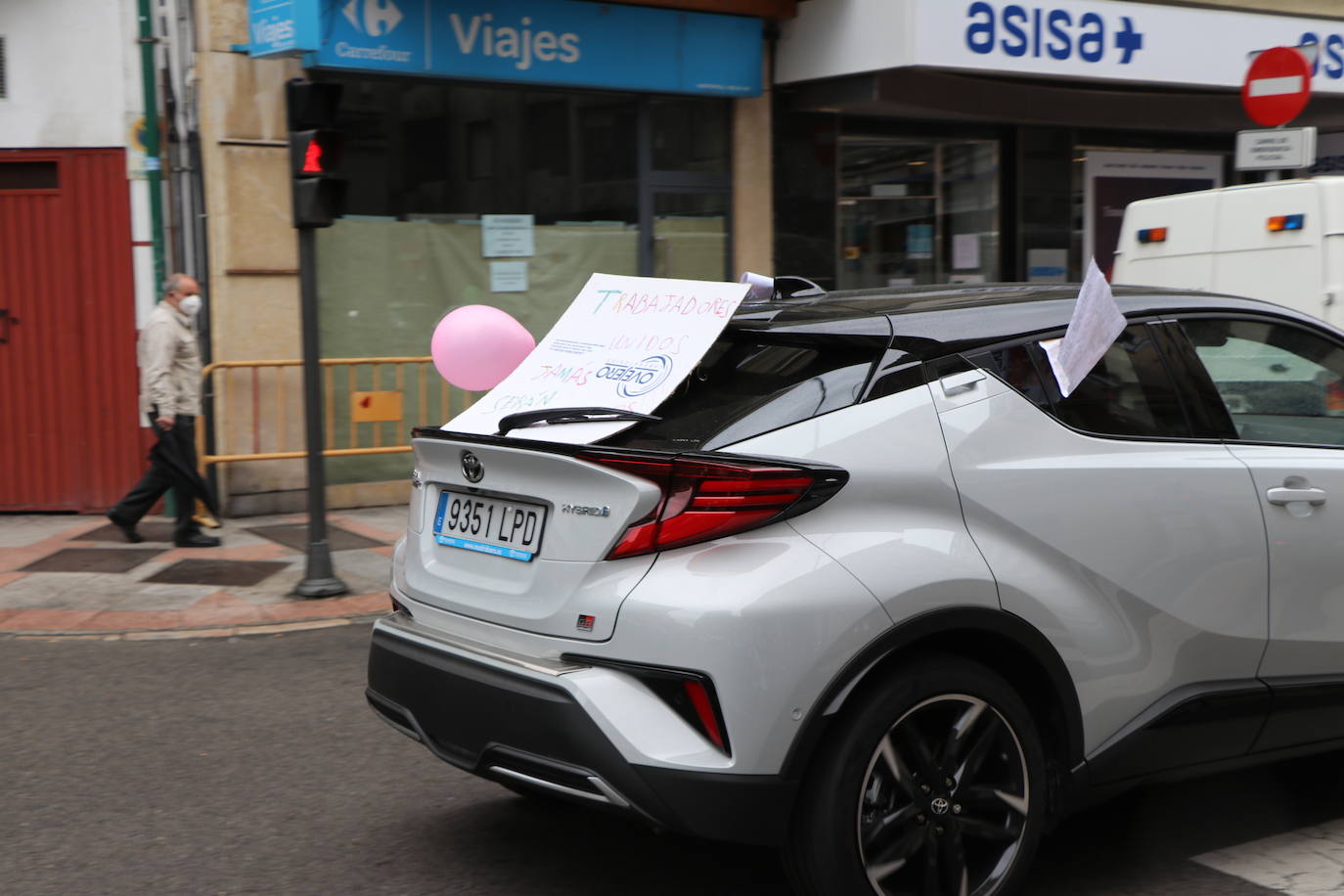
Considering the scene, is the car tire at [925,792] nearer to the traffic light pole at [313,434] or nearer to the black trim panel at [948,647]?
the black trim panel at [948,647]

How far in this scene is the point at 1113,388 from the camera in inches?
151

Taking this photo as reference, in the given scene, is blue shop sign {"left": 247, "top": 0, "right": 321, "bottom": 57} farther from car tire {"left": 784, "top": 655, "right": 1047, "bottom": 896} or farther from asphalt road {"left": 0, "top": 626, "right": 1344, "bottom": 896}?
car tire {"left": 784, "top": 655, "right": 1047, "bottom": 896}

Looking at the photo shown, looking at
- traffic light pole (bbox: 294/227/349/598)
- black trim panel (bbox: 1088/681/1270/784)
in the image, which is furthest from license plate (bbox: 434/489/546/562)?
traffic light pole (bbox: 294/227/349/598)

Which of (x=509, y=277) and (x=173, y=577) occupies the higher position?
(x=509, y=277)

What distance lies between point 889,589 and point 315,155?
536 centimetres

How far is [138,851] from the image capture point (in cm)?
420

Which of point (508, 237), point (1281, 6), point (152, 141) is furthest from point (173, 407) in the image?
point (1281, 6)

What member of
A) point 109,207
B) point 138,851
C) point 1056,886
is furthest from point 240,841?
point 109,207

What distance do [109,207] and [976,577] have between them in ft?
28.7

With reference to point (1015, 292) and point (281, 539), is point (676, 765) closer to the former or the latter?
point (1015, 292)

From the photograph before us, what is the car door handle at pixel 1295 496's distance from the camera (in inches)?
156

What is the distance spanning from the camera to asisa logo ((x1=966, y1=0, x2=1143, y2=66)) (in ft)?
40.8

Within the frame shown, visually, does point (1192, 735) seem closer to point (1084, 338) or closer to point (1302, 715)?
point (1302, 715)

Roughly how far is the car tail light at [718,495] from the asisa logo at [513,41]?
8557mm
